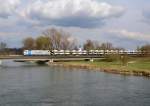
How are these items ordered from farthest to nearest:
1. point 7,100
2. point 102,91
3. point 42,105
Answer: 1. point 102,91
2. point 7,100
3. point 42,105

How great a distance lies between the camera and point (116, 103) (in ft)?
139

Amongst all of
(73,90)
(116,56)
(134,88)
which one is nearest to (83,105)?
(73,90)

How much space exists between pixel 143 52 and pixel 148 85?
130 meters

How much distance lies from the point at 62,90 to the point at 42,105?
1324 centimetres

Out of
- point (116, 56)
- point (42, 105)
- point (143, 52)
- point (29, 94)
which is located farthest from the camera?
point (143, 52)

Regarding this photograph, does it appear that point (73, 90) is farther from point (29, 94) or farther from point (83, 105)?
point (83, 105)

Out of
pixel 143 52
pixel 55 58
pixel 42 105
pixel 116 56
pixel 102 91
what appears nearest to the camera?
pixel 42 105

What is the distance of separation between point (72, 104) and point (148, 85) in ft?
69.1

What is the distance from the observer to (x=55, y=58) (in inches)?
6324

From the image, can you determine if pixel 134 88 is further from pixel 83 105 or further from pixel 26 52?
pixel 26 52

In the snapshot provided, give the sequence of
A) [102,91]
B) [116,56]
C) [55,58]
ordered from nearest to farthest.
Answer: [102,91] < [116,56] < [55,58]

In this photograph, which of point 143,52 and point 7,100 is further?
point 143,52

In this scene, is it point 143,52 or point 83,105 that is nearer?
point 83,105

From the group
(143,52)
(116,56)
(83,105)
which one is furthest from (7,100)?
(143,52)
